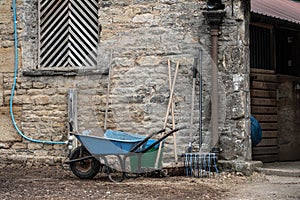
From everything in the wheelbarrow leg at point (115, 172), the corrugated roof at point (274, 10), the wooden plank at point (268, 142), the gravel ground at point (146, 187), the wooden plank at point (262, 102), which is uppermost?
the corrugated roof at point (274, 10)

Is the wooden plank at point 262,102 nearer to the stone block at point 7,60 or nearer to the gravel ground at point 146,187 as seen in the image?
the gravel ground at point 146,187

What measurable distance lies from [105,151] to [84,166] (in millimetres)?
503

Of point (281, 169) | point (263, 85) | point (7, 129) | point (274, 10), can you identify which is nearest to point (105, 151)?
point (7, 129)

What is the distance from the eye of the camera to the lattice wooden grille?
33.4ft

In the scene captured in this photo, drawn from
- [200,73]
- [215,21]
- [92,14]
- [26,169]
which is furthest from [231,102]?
[26,169]

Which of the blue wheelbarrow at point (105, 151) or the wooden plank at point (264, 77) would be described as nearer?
the blue wheelbarrow at point (105, 151)

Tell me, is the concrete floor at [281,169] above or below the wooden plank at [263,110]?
below

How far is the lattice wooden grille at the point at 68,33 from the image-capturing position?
1020cm

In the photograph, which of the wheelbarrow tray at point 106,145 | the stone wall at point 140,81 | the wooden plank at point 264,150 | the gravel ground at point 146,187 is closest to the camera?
the gravel ground at point 146,187

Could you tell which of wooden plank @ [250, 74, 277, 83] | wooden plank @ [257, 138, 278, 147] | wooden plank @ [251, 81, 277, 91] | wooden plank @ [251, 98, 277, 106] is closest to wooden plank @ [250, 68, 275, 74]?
wooden plank @ [250, 74, 277, 83]

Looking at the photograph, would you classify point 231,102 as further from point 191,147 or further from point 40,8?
point 40,8

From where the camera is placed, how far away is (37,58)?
1051 cm

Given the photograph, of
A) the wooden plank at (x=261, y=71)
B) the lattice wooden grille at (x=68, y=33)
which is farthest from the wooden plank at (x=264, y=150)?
the lattice wooden grille at (x=68, y=33)

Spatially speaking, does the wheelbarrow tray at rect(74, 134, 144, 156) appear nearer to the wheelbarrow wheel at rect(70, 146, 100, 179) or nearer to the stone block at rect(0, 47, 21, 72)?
the wheelbarrow wheel at rect(70, 146, 100, 179)
